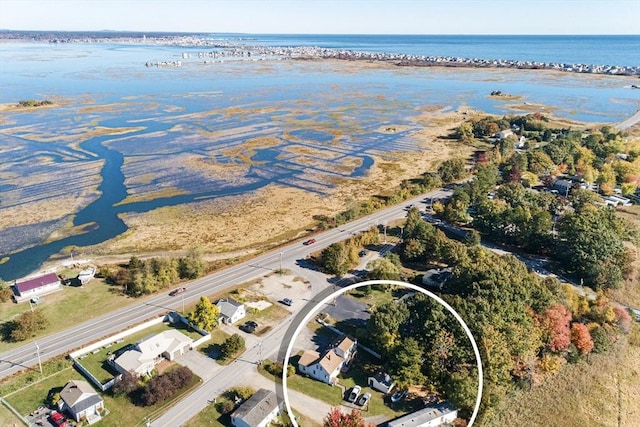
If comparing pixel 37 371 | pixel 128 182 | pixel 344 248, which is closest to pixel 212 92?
pixel 128 182

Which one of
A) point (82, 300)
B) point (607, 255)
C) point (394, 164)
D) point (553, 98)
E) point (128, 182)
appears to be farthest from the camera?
point (553, 98)

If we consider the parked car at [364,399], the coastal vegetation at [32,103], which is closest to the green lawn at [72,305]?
the parked car at [364,399]

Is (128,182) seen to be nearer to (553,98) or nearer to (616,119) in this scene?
(616,119)

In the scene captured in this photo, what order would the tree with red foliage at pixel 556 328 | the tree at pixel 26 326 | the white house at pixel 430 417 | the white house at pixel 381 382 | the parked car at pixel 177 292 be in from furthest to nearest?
the parked car at pixel 177 292
the tree at pixel 26 326
the tree with red foliage at pixel 556 328
the white house at pixel 381 382
the white house at pixel 430 417

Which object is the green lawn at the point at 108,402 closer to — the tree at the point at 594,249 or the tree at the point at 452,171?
the tree at the point at 594,249

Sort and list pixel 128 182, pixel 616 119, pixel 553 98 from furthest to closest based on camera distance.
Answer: pixel 553 98 → pixel 616 119 → pixel 128 182

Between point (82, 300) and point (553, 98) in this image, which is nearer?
point (82, 300)
